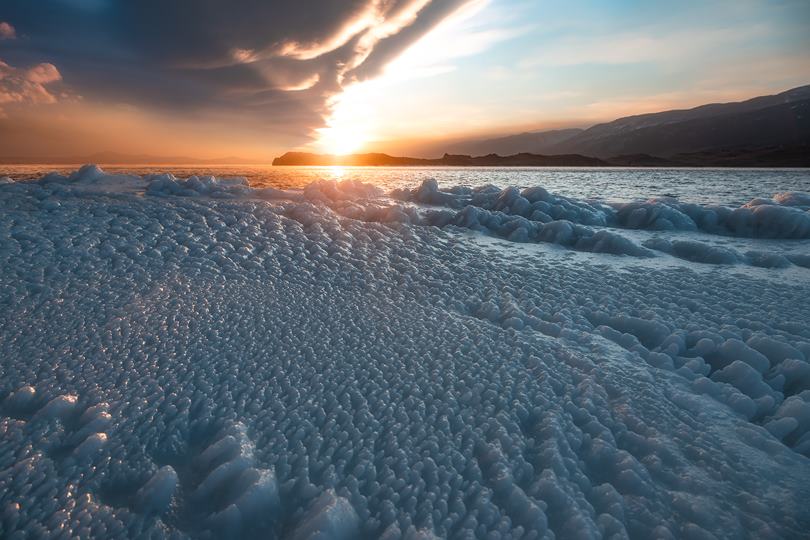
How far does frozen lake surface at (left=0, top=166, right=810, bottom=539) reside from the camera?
4.14ft

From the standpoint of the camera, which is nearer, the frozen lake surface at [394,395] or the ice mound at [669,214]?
the frozen lake surface at [394,395]

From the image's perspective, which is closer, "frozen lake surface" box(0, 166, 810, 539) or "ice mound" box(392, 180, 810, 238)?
"frozen lake surface" box(0, 166, 810, 539)

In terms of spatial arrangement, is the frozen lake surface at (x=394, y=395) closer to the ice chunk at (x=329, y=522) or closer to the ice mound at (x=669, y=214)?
the ice chunk at (x=329, y=522)

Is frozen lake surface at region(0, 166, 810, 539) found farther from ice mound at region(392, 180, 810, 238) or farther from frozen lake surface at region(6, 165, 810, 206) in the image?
frozen lake surface at region(6, 165, 810, 206)

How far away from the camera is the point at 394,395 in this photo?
71.3 inches

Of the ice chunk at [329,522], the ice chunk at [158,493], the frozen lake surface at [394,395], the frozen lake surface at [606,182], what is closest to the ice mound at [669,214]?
the frozen lake surface at [394,395]

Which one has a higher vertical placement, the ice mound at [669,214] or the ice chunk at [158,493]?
the ice mound at [669,214]

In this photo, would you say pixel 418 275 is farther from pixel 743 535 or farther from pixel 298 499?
pixel 743 535

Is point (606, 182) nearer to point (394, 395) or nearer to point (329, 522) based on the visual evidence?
point (394, 395)

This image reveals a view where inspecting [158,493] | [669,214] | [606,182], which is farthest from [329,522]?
[606,182]

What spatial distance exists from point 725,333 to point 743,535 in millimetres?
1536

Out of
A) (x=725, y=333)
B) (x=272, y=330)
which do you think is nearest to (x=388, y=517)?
(x=272, y=330)

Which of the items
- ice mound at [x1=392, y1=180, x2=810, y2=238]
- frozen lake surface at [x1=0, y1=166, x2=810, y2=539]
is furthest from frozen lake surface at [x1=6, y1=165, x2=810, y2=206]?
frozen lake surface at [x1=0, y1=166, x2=810, y2=539]

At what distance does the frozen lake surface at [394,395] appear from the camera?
1.26 m
